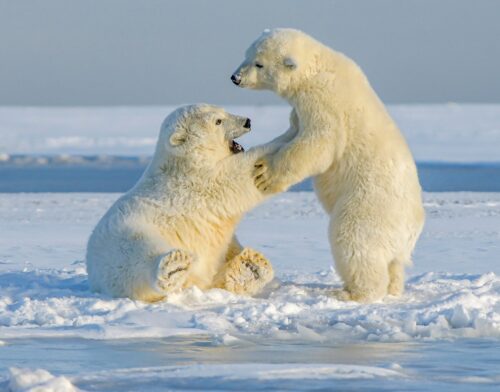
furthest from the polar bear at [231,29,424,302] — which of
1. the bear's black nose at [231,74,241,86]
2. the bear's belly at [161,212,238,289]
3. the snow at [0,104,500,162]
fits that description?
the snow at [0,104,500,162]

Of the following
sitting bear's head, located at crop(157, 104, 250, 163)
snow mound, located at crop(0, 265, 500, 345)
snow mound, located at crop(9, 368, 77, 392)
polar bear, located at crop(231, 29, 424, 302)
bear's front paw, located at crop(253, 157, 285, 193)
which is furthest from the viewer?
sitting bear's head, located at crop(157, 104, 250, 163)

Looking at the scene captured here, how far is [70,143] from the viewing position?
92.8 feet

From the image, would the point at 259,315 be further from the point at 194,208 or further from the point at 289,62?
the point at 289,62

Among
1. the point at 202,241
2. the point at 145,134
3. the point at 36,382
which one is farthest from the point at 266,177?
the point at 145,134

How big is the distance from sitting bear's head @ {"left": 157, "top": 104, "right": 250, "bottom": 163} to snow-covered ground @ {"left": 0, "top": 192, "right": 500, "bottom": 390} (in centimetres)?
78

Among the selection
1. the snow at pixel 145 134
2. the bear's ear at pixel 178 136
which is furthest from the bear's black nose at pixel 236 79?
the snow at pixel 145 134

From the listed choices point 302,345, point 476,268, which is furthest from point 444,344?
point 476,268

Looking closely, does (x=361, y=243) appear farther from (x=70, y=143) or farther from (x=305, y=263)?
(x=70, y=143)

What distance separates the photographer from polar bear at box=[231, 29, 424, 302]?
19.0 ft

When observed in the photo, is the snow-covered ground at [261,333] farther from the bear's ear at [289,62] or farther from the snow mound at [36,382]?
the bear's ear at [289,62]

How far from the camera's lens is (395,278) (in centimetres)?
602

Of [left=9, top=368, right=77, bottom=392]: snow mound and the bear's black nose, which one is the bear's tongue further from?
[left=9, top=368, right=77, bottom=392]: snow mound

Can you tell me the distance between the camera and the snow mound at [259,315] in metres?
5.07

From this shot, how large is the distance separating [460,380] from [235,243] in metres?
2.32
